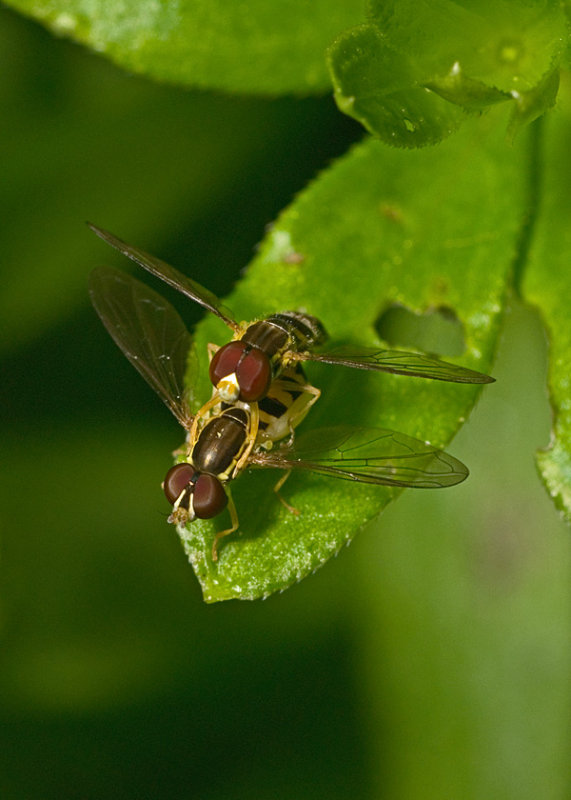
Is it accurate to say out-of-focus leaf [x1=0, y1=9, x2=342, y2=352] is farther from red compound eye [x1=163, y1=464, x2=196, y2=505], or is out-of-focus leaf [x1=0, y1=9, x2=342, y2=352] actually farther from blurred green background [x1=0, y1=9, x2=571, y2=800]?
red compound eye [x1=163, y1=464, x2=196, y2=505]

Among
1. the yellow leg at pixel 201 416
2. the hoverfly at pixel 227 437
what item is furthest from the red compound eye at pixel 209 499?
the yellow leg at pixel 201 416

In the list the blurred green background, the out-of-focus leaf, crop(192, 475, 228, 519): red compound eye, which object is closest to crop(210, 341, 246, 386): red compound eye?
crop(192, 475, 228, 519): red compound eye

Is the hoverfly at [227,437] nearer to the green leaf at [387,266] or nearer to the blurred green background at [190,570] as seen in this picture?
the green leaf at [387,266]

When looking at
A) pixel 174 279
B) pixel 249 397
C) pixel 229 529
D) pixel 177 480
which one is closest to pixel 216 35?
pixel 174 279

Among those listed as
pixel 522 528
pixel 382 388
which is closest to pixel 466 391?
pixel 382 388

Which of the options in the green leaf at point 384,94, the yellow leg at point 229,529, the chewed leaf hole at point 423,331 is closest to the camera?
the green leaf at point 384,94
